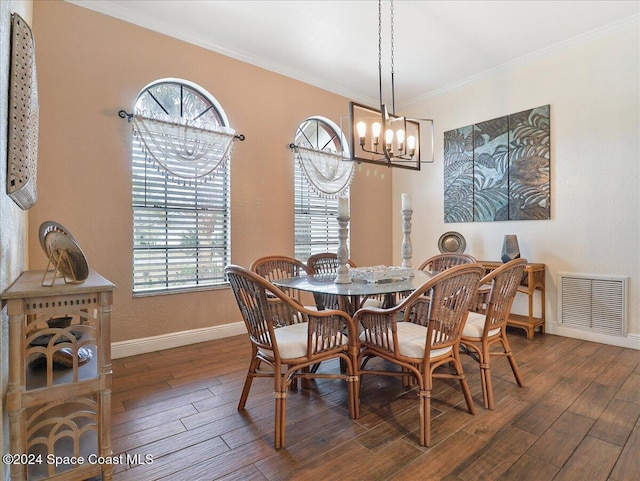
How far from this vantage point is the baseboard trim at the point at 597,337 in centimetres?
319

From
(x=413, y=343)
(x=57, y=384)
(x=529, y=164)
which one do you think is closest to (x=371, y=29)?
(x=529, y=164)

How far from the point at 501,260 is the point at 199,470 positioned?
3.72m

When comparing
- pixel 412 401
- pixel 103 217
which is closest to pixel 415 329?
pixel 412 401

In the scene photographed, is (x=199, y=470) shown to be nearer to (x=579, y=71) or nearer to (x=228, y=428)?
(x=228, y=428)

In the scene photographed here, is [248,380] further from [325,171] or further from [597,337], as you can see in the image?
[597,337]

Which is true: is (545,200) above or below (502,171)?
below

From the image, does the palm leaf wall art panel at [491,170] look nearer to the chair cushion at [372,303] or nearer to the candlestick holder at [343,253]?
the chair cushion at [372,303]

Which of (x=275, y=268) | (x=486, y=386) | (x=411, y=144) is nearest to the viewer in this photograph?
(x=486, y=386)

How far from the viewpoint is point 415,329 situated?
2088 mm

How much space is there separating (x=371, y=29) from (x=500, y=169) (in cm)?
222

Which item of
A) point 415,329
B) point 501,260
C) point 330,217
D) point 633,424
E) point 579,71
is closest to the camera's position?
point 633,424

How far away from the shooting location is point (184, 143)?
10.8 ft

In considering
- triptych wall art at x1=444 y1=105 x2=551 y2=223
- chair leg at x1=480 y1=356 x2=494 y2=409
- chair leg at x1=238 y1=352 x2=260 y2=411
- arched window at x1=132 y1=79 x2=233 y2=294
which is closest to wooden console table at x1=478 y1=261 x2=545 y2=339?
triptych wall art at x1=444 y1=105 x2=551 y2=223

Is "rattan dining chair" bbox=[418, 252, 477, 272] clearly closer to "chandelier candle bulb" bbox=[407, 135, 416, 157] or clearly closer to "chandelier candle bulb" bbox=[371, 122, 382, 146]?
"chandelier candle bulb" bbox=[407, 135, 416, 157]
